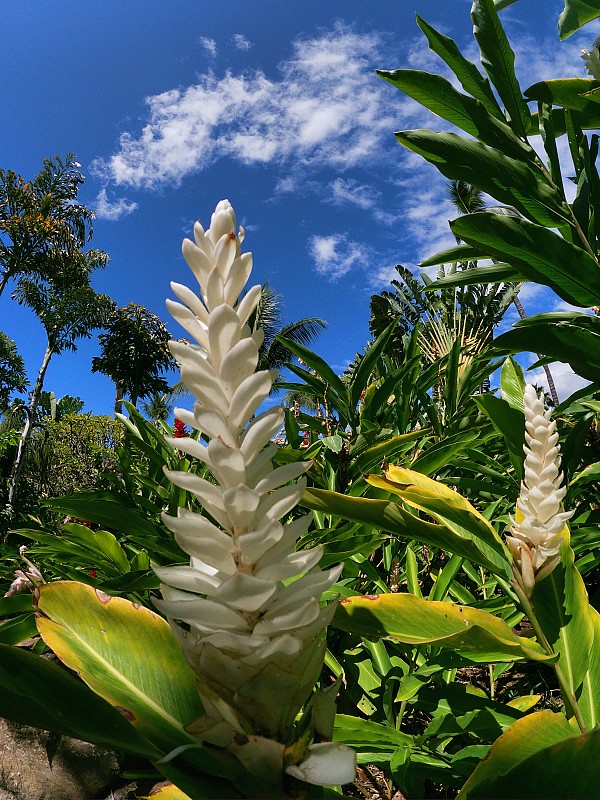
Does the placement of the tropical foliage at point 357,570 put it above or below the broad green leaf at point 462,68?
below

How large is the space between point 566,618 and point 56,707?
3.06ft

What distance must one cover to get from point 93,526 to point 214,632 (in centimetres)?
344

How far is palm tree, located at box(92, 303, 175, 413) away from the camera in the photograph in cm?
2888

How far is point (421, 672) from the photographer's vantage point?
1.36 meters

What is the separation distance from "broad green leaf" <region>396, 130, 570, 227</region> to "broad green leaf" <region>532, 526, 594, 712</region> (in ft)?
2.41

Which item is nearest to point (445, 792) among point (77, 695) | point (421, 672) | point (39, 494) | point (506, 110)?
point (421, 672)

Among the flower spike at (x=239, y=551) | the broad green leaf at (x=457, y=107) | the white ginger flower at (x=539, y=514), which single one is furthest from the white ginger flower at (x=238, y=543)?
the broad green leaf at (x=457, y=107)

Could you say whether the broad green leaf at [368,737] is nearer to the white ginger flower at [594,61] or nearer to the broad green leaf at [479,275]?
the broad green leaf at [479,275]

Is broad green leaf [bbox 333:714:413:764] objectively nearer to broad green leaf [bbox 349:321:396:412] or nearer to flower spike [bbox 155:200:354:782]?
flower spike [bbox 155:200:354:782]

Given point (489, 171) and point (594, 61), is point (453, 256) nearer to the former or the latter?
point (489, 171)

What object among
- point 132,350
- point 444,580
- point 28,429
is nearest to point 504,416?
point 444,580

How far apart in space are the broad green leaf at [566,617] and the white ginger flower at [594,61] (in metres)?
1.14

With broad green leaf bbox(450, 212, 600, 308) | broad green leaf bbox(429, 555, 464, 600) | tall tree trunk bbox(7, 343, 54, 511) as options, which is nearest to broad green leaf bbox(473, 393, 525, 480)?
broad green leaf bbox(450, 212, 600, 308)

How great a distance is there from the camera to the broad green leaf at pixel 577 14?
4.16 ft
